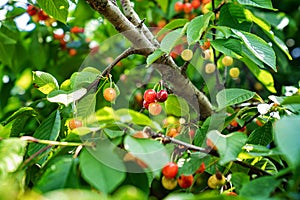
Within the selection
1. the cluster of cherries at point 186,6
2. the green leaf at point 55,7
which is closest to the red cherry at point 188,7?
the cluster of cherries at point 186,6

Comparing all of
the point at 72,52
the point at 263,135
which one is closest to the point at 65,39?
the point at 72,52

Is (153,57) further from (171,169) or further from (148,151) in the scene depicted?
(148,151)

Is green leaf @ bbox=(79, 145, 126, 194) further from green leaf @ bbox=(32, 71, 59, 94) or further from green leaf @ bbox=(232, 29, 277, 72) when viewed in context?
green leaf @ bbox=(232, 29, 277, 72)

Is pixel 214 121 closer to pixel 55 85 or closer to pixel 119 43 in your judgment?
pixel 55 85

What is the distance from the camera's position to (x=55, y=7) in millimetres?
1379

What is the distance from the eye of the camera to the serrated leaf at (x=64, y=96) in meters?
1.04

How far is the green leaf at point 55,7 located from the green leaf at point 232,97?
0.54 meters

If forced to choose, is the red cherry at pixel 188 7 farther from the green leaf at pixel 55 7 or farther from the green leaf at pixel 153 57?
the green leaf at pixel 153 57

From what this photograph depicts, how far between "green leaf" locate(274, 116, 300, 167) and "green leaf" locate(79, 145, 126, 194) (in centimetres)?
24

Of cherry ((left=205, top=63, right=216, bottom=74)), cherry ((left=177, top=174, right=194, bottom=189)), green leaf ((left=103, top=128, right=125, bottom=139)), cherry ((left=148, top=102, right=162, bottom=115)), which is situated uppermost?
green leaf ((left=103, top=128, right=125, bottom=139))

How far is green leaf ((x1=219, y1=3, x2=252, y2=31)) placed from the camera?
145 centimetres

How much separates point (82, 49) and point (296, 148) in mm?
2024

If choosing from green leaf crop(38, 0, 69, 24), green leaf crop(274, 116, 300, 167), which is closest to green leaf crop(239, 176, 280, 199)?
green leaf crop(274, 116, 300, 167)

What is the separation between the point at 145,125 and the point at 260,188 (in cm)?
25
